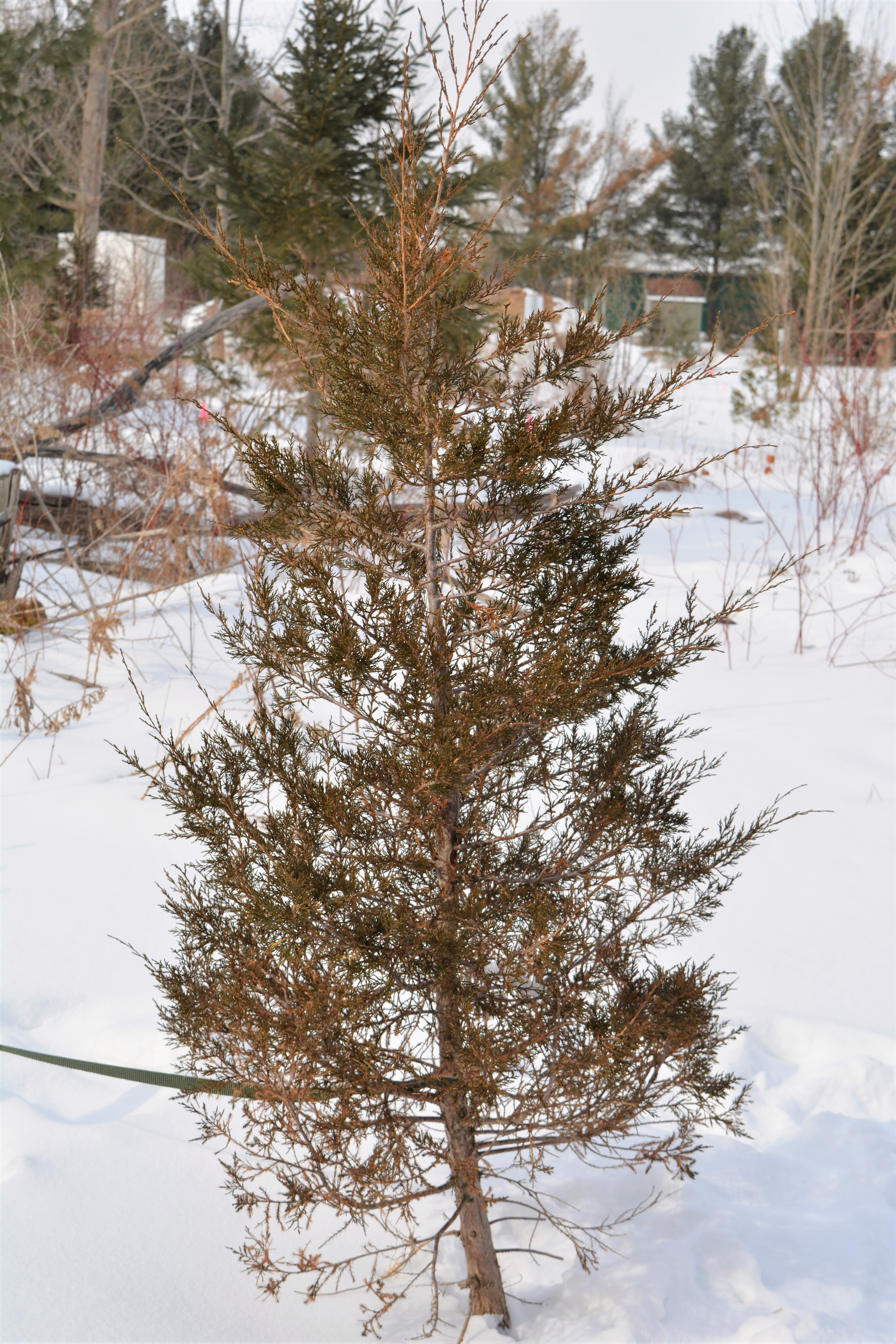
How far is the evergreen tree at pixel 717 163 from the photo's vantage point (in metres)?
23.7

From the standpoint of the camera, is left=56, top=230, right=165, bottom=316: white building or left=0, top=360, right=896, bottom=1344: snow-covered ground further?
left=56, top=230, right=165, bottom=316: white building

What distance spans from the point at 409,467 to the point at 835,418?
21.3 feet

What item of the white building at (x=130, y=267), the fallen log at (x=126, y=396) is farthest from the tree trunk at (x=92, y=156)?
the fallen log at (x=126, y=396)

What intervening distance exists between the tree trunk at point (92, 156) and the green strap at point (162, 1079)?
13.2 m

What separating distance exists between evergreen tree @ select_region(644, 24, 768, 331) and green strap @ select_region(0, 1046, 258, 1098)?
2461 cm

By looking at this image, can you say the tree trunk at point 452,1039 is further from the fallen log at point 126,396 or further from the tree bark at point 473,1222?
the fallen log at point 126,396

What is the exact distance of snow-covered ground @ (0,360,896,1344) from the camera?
2074 millimetres

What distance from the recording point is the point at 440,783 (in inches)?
62.7

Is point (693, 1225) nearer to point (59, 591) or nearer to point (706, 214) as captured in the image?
point (59, 591)

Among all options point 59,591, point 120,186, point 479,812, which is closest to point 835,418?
point 59,591

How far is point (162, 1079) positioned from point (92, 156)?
14.7 meters

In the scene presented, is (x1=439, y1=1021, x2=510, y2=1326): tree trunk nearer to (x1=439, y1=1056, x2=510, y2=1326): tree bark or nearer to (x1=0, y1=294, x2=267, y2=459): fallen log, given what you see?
(x1=439, y1=1056, x2=510, y2=1326): tree bark

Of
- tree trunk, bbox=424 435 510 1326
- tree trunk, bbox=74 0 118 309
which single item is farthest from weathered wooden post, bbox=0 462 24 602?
tree trunk, bbox=74 0 118 309

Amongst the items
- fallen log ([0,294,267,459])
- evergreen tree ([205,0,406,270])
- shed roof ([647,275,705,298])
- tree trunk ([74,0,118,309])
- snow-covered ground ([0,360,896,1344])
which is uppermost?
shed roof ([647,275,705,298])
